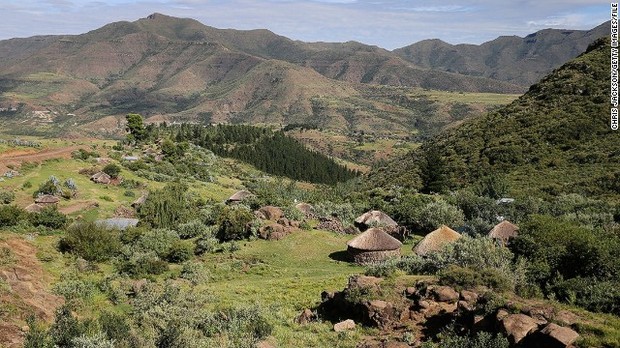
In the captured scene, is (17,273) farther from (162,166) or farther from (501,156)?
(501,156)

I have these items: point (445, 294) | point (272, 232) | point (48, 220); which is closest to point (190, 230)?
point (272, 232)

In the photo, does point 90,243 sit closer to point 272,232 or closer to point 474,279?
point 272,232

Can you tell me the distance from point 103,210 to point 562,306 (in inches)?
1661

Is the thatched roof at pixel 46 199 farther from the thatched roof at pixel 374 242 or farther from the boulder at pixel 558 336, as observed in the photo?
the boulder at pixel 558 336

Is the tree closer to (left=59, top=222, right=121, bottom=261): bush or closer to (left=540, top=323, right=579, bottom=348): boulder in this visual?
(left=59, top=222, right=121, bottom=261): bush

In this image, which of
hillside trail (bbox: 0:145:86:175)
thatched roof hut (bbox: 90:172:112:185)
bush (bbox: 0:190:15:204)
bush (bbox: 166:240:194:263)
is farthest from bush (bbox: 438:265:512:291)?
hillside trail (bbox: 0:145:86:175)

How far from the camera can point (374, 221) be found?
41.8 m

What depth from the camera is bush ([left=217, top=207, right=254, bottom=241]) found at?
36906mm

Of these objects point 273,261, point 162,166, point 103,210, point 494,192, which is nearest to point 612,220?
point 494,192

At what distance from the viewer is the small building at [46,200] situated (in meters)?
45.0

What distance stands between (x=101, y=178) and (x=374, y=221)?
33.7 meters

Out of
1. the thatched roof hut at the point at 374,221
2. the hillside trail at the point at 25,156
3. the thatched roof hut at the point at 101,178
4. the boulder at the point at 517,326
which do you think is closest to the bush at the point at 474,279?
the boulder at the point at 517,326

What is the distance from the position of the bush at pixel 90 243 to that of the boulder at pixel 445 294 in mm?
21621

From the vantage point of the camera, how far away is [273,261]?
33.0 m
